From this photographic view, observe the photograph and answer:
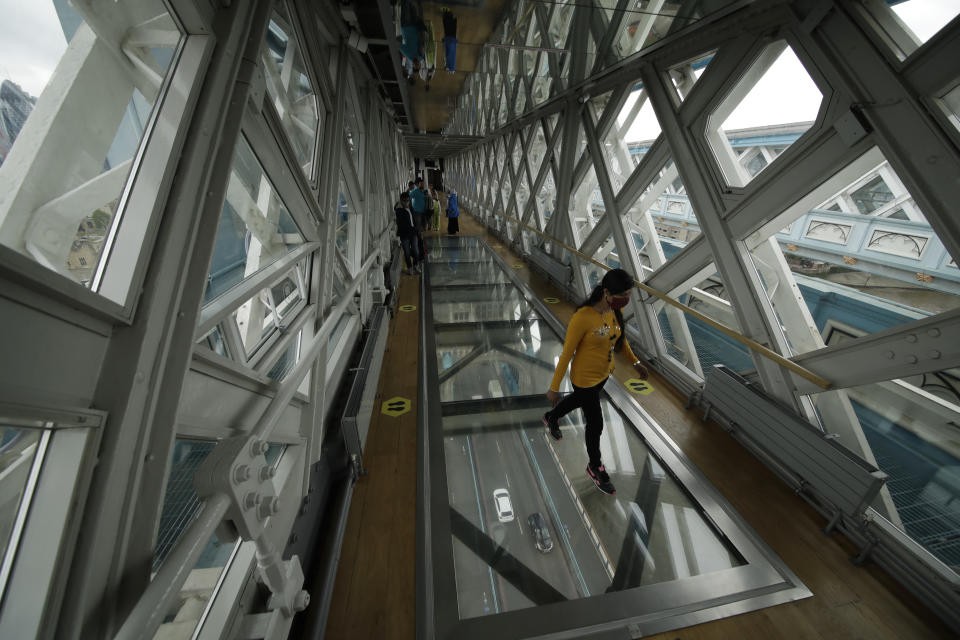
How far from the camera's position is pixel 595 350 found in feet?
7.60

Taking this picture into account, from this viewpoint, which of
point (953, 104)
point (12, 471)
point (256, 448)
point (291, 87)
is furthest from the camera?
point (291, 87)

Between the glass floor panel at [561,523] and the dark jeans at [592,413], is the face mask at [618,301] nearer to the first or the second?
the dark jeans at [592,413]

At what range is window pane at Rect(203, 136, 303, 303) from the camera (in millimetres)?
1711

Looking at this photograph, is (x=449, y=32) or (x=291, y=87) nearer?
(x=291, y=87)

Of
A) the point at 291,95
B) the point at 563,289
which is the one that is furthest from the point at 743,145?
the point at 291,95

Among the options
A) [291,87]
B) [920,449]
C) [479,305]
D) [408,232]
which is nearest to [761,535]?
[920,449]

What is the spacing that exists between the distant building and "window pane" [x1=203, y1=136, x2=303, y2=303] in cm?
85

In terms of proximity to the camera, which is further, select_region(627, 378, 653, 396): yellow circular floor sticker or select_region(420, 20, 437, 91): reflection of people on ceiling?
select_region(420, 20, 437, 91): reflection of people on ceiling

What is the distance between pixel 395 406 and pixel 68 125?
2.81 metres

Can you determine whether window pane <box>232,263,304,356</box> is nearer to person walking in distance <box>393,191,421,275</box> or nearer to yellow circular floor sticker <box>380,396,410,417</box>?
yellow circular floor sticker <box>380,396,410,417</box>

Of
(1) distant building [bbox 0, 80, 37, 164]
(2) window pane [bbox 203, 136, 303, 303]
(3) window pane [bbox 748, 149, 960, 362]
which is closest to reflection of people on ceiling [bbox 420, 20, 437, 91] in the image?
(2) window pane [bbox 203, 136, 303, 303]

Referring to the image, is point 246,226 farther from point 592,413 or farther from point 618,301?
point 592,413

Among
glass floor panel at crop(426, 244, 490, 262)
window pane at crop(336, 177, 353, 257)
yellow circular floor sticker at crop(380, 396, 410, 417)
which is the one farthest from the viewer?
glass floor panel at crop(426, 244, 490, 262)

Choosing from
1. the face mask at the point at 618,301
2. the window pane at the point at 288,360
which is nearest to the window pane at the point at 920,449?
the face mask at the point at 618,301
